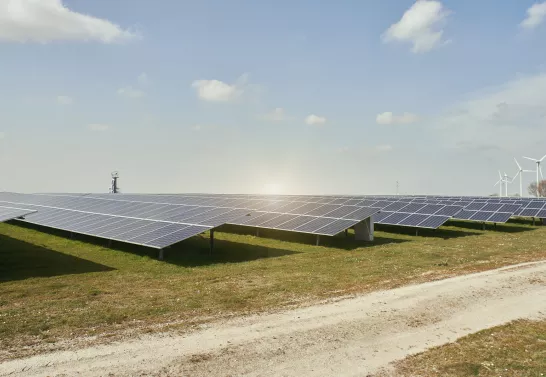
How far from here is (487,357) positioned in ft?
39.0

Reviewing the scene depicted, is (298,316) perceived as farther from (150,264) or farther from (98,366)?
(150,264)

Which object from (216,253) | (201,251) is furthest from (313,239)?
(201,251)

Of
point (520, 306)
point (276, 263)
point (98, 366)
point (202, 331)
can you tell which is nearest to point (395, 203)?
point (276, 263)

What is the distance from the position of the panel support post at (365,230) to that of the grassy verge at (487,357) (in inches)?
888

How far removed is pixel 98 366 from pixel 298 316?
7.08 metres

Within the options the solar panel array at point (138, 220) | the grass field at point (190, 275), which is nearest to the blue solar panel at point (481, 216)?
the grass field at point (190, 275)

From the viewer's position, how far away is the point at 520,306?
16938 mm

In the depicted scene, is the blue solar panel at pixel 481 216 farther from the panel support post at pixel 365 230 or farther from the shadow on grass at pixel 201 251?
the shadow on grass at pixel 201 251

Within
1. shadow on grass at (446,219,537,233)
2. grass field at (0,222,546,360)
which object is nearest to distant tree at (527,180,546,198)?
shadow on grass at (446,219,537,233)

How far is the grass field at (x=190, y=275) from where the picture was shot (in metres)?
14.8

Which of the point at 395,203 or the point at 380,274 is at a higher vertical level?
the point at 395,203

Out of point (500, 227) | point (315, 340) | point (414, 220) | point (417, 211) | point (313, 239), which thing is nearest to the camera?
point (315, 340)

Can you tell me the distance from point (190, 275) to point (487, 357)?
15.0 m

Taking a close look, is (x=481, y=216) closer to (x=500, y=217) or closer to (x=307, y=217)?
(x=500, y=217)
